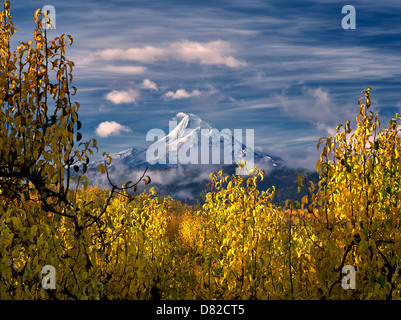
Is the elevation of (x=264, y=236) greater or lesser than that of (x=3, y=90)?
lesser

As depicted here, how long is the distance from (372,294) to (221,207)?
3.22 metres

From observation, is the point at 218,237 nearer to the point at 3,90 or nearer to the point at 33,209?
the point at 33,209

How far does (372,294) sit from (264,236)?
75.5 inches

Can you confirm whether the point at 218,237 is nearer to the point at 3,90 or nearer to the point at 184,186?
the point at 3,90

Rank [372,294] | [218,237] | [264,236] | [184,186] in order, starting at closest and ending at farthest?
[372,294] < [264,236] < [218,237] < [184,186]

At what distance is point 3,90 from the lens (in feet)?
13.9

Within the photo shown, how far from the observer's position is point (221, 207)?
22.8 feet

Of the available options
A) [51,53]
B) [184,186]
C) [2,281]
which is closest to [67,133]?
[51,53]
